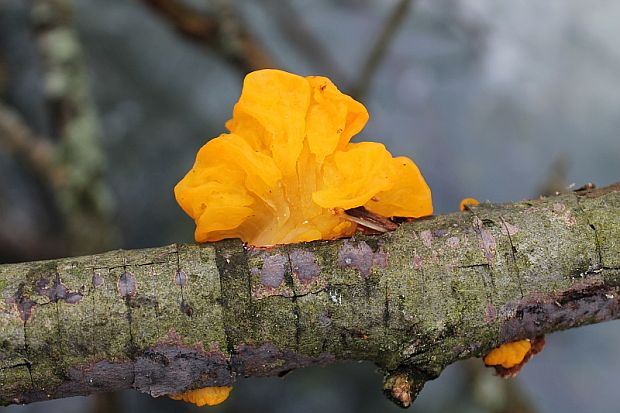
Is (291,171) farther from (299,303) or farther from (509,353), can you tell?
(509,353)

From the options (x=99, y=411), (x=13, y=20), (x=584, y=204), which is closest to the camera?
(x=584, y=204)

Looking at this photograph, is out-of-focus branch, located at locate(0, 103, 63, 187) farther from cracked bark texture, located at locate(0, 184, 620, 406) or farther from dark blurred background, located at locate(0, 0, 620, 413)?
cracked bark texture, located at locate(0, 184, 620, 406)

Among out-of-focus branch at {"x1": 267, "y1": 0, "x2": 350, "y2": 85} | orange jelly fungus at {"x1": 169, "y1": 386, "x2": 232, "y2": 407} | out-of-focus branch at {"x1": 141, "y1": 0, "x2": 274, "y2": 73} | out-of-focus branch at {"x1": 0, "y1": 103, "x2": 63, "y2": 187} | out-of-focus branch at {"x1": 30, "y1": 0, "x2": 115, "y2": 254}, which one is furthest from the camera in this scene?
out-of-focus branch at {"x1": 267, "y1": 0, "x2": 350, "y2": 85}

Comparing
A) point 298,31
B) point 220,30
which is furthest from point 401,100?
point 220,30

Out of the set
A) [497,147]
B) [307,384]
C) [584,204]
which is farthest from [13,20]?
[584,204]

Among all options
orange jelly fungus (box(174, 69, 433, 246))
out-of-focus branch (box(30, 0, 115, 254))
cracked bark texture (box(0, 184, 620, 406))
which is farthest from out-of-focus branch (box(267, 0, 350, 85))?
cracked bark texture (box(0, 184, 620, 406))

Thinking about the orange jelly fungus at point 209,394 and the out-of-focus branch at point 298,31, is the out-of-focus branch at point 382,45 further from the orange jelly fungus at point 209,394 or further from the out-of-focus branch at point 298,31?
the orange jelly fungus at point 209,394

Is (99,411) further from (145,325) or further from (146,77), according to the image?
(145,325)
